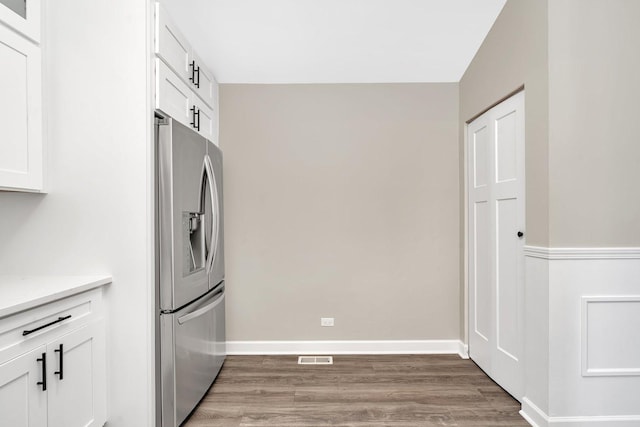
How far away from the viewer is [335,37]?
2816mm

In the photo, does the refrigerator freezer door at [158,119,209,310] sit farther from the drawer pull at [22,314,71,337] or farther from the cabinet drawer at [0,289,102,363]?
the drawer pull at [22,314,71,337]

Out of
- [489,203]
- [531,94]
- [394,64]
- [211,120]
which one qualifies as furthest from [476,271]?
[211,120]

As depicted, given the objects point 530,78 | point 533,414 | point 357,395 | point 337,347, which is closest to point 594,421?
point 533,414

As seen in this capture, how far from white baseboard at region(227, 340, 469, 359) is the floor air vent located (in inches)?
3.6

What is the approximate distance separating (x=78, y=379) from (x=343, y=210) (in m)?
2.27

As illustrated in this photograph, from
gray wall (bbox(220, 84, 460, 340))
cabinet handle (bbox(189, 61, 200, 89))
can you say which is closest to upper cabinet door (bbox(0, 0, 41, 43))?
cabinet handle (bbox(189, 61, 200, 89))

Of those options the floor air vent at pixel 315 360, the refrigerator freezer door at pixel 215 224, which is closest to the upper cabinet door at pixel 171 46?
the refrigerator freezer door at pixel 215 224

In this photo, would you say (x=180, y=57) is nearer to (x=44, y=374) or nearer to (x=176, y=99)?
(x=176, y=99)

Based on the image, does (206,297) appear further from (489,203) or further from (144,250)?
(489,203)

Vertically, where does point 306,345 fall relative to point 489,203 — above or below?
below

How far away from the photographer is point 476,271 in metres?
3.02

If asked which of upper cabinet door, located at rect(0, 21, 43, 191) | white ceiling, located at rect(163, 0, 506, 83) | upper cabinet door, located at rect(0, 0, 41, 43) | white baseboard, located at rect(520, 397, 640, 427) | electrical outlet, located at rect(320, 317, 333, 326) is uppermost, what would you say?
white ceiling, located at rect(163, 0, 506, 83)

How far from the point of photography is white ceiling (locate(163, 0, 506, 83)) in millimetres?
2527

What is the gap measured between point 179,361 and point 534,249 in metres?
2.14
